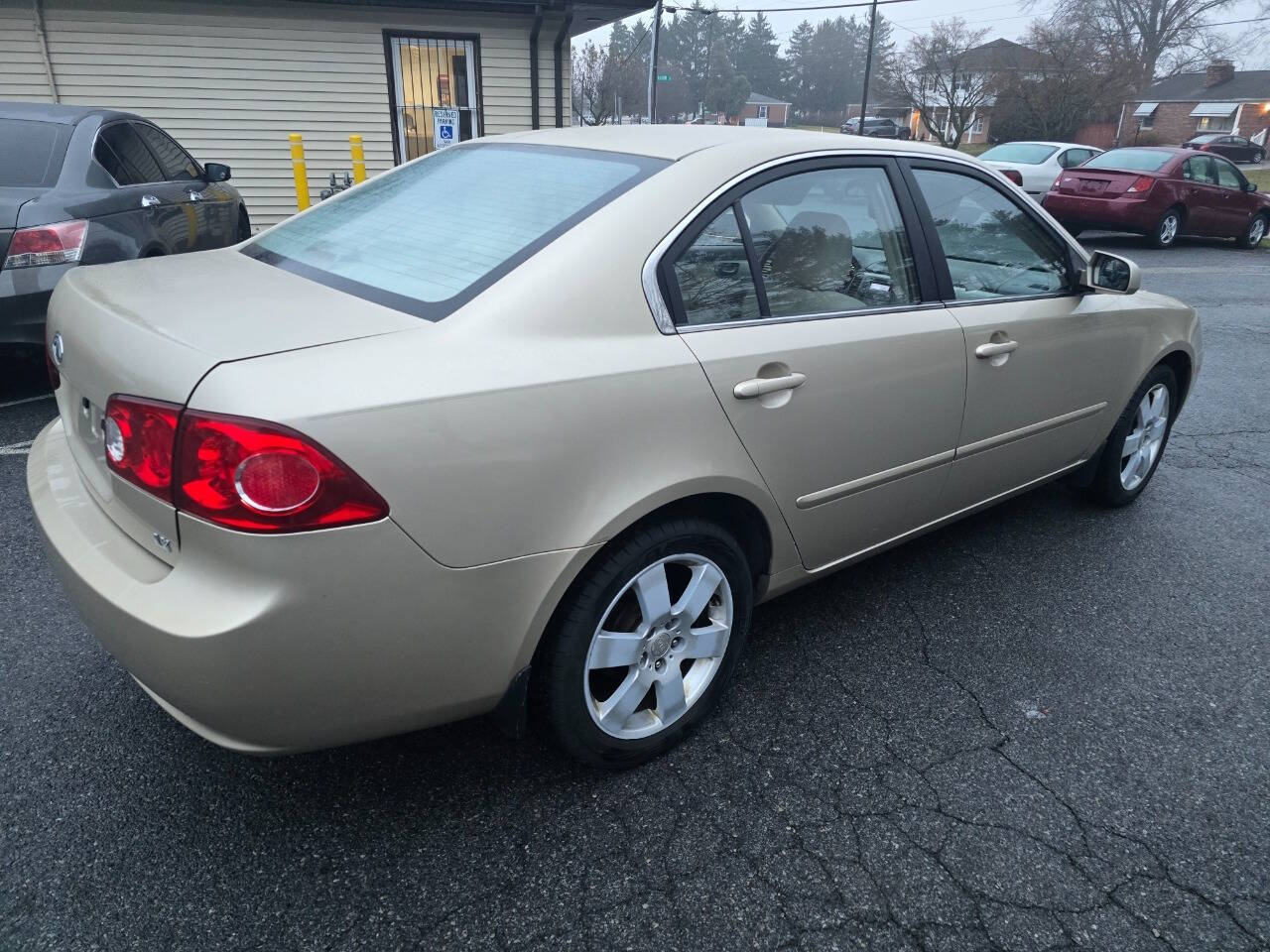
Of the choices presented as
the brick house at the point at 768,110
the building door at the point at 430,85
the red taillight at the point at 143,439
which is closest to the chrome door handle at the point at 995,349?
the red taillight at the point at 143,439

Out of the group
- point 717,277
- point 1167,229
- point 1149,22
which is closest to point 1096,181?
point 1167,229

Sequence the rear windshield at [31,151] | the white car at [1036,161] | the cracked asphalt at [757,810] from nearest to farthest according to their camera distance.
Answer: the cracked asphalt at [757,810] → the rear windshield at [31,151] → the white car at [1036,161]

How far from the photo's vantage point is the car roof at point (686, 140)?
99.3 inches

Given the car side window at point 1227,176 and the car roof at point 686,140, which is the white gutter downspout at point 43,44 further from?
the car side window at point 1227,176

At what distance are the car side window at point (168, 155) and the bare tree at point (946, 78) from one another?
3643 cm

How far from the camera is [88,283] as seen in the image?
2.31 metres

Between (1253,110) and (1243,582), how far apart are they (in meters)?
69.0

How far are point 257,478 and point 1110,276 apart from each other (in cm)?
310

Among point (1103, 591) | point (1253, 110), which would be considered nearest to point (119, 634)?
point (1103, 591)

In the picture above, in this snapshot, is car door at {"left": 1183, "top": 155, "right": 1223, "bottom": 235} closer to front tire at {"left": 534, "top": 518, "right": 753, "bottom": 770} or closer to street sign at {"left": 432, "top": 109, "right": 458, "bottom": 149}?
street sign at {"left": 432, "top": 109, "right": 458, "bottom": 149}

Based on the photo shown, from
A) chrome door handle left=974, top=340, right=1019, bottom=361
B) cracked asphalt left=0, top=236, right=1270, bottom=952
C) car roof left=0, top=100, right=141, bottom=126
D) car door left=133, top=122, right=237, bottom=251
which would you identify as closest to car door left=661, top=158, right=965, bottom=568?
chrome door handle left=974, top=340, right=1019, bottom=361

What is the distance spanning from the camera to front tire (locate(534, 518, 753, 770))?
2.09 metres

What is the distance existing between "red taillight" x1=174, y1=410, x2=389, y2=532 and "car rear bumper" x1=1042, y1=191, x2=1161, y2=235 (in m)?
14.1

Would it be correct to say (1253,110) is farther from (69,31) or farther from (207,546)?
(207,546)
